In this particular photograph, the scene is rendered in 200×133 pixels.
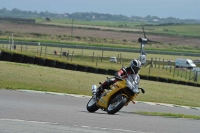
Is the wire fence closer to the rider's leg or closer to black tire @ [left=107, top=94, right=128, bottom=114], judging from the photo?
the rider's leg

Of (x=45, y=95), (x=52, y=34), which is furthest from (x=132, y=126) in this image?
(x=52, y=34)

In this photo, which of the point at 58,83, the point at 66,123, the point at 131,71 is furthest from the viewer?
the point at 58,83

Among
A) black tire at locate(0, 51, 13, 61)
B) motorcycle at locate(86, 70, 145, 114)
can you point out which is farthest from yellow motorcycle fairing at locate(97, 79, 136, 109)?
black tire at locate(0, 51, 13, 61)

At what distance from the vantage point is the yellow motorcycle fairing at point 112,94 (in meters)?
13.2

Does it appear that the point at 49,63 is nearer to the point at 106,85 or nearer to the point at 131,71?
the point at 106,85

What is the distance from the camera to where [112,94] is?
43.8ft

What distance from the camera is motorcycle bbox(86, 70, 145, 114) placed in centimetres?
1312

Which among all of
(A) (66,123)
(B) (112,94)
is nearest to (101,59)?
(B) (112,94)

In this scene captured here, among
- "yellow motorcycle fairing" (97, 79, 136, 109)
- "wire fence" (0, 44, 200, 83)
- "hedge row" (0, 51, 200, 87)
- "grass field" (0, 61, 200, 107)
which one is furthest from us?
"wire fence" (0, 44, 200, 83)

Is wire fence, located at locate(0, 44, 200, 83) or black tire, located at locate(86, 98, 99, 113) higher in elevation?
black tire, located at locate(86, 98, 99, 113)

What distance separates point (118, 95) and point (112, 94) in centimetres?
17

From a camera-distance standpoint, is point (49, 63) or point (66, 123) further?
point (49, 63)

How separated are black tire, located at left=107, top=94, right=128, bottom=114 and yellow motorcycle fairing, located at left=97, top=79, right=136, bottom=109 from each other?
0.31 ft

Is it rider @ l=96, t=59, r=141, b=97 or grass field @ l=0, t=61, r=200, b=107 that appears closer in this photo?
rider @ l=96, t=59, r=141, b=97
